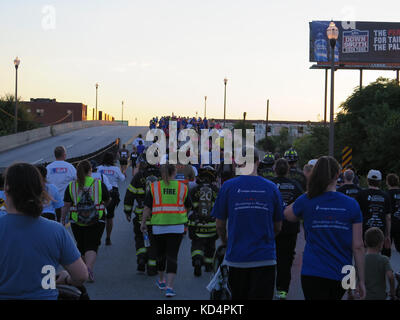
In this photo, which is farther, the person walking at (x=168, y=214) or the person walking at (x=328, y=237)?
the person walking at (x=168, y=214)

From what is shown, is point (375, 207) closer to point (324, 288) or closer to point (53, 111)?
point (324, 288)

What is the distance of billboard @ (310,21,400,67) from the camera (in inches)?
2525

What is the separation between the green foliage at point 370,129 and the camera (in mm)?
30244

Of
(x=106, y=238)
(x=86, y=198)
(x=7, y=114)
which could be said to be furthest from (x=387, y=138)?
(x=7, y=114)

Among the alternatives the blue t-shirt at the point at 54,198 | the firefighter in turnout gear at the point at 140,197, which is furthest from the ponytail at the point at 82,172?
the firefighter in turnout gear at the point at 140,197

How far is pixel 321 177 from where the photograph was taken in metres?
5.25

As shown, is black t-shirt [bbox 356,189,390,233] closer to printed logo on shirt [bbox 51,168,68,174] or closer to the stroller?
the stroller

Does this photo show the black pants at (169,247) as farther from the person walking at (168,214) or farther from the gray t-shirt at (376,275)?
the gray t-shirt at (376,275)

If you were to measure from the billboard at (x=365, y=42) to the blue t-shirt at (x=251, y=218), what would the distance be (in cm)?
6044

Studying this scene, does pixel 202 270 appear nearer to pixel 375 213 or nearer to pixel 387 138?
pixel 375 213

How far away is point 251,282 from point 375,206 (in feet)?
12.0

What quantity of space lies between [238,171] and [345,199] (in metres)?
1.17

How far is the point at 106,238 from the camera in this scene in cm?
1295
